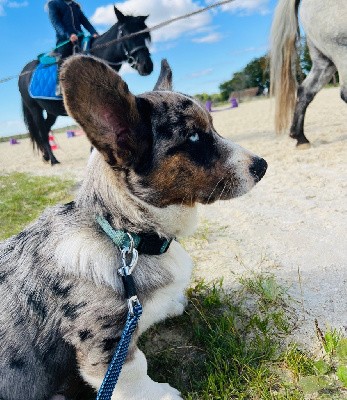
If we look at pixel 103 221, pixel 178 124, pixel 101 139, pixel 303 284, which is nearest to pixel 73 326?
pixel 103 221

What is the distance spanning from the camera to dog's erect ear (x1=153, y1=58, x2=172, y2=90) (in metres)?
2.71

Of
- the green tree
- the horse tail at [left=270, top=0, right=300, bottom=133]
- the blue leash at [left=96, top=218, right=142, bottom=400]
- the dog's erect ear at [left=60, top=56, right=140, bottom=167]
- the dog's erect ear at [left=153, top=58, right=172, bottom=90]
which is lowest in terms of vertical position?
the green tree

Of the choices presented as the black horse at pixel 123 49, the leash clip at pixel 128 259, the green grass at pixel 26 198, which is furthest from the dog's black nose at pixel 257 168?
the black horse at pixel 123 49

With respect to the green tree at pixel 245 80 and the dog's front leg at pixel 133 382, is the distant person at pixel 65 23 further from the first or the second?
the green tree at pixel 245 80

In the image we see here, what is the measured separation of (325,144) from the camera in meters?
6.77

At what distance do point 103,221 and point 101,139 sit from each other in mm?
450

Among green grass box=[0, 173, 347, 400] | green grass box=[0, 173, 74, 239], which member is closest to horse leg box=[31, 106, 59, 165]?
green grass box=[0, 173, 74, 239]

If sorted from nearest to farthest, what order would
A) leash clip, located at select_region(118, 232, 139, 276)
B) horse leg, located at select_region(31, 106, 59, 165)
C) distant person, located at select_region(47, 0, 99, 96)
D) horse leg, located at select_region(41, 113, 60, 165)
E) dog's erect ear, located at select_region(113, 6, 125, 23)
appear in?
leash clip, located at select_region(118, 232, 139, 276)
dog's erect ear, located at select_region(113, 6, 125, 23)
distant person, located at select_region(47, 0, 99, 96)
horse leg, located at select_region(31, 106, 59, 165)
horse leg, located at select_region(41, 113, 60, 165)

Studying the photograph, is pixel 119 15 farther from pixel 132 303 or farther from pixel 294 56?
pixel 132 303

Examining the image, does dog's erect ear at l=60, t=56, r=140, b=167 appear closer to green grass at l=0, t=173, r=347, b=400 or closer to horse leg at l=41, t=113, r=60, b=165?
green grass at l=0, t=173, r=347, b=400

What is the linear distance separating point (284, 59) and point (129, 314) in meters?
5.87

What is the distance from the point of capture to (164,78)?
A: 2.76 m

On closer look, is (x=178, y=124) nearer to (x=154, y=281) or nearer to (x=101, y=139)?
(x=101, y=139)

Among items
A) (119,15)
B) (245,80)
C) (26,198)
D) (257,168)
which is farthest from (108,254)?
(245,80)
